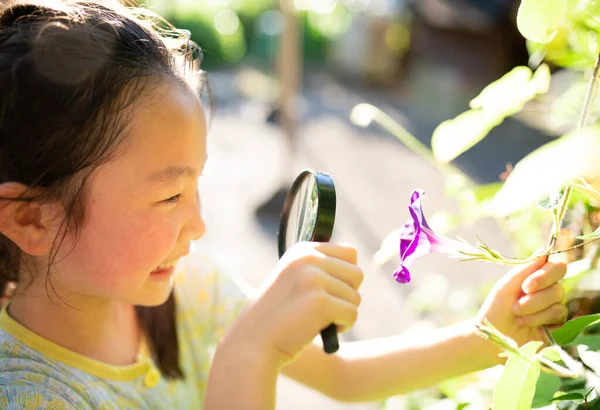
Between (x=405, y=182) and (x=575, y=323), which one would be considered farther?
(x=405, y=182)

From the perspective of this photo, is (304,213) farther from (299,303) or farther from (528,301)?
(528,301)

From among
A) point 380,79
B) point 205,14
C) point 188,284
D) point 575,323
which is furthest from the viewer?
point 205,14

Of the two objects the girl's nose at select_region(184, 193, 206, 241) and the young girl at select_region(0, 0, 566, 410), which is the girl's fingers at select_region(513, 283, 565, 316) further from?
the girl's nose at select_region(184, 193, 206, 241)

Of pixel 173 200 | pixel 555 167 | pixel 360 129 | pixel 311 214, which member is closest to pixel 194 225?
pixel 173 200

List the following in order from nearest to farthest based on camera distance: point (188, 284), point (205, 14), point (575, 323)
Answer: point (575, 323), point (188, 284), point (205, 14)

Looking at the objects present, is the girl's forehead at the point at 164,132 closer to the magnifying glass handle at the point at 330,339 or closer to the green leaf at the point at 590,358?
the magnifying glass handle at the point at 330,339

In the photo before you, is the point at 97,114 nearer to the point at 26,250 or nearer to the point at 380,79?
the point at 26,250

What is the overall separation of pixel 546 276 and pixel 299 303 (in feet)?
0.76

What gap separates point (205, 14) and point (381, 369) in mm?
6326

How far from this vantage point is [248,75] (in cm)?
620

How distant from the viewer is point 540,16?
0.49 meters

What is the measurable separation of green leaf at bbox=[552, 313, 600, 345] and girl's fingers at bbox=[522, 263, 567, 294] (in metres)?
0.07

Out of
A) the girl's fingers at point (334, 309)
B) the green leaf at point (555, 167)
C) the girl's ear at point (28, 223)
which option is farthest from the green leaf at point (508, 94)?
the girl's ear at point (28, 223)

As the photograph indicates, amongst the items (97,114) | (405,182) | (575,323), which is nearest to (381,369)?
(575,323)
